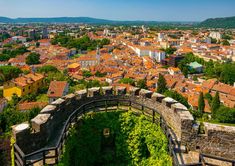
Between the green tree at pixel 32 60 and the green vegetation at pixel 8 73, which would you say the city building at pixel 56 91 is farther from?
the green tree at pixel 32 60

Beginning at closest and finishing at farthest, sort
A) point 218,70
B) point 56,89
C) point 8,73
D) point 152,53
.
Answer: point 56,89 < point 8,73 < point 218,70 < point 152,53

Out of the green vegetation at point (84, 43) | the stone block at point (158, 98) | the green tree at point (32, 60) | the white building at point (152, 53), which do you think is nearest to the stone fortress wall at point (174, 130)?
the stone block at point (158, 98)

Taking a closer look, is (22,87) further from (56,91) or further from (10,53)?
(10,53)

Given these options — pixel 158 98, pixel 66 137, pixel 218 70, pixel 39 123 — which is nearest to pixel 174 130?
pixel 158 98

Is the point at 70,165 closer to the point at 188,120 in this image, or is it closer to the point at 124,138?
the point at 124,138

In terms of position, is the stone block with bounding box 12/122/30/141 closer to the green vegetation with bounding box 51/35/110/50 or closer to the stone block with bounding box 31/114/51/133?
the stone block with bounding box 31/114/51/133

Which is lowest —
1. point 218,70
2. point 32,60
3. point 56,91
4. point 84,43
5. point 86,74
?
point 86,74

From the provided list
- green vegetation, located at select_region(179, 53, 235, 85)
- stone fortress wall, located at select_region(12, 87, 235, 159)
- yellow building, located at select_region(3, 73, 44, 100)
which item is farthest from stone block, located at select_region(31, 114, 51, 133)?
green vegetation, located at select_region(179, 53, 235, 85)

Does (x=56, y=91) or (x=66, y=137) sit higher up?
(x=66, y=137)
